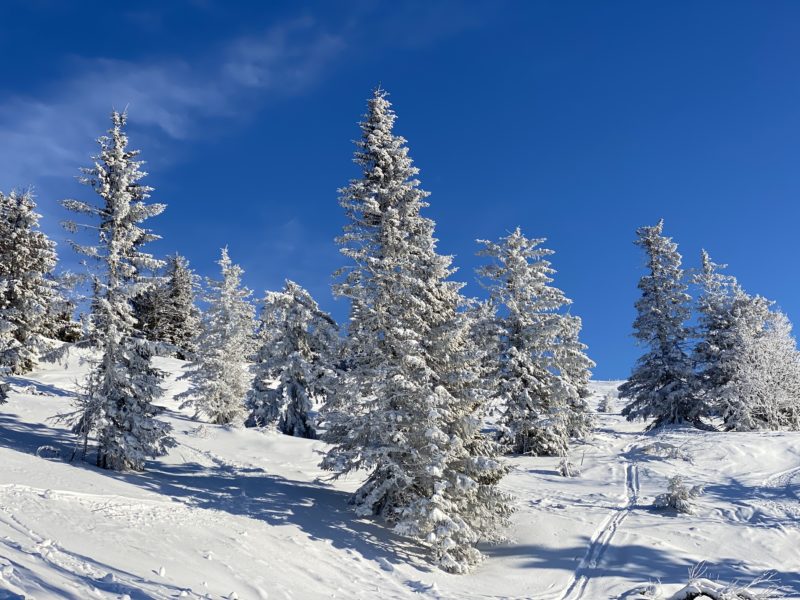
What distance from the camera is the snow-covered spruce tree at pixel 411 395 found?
1628cm

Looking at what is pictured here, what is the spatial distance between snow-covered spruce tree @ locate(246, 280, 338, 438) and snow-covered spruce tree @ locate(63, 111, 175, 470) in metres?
13.6

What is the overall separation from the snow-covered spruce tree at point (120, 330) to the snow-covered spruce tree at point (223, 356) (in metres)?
16.0

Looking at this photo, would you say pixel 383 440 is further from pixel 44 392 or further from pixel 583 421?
pixel 44 392

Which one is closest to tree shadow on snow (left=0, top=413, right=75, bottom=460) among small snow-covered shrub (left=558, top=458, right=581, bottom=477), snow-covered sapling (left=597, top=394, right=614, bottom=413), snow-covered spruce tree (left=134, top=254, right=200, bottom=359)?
small snow-covered shrub (left=558, top=458, right=581, bottom=477)

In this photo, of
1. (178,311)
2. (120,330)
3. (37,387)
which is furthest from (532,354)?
(178,311)

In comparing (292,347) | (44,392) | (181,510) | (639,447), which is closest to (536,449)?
(639,447)

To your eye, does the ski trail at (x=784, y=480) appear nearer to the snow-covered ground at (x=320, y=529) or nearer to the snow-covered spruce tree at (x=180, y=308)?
the snow-covered ground at (x=320, y=529)

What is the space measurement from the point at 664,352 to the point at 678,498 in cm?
1786

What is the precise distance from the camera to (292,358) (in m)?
33.6

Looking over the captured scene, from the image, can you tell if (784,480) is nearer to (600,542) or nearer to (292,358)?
(600,542)

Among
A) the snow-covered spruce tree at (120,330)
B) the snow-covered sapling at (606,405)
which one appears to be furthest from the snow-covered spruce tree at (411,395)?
the snow-covered sapling at (606,405)

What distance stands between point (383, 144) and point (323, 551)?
14017 mm

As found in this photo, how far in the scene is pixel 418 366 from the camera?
17.2 metres

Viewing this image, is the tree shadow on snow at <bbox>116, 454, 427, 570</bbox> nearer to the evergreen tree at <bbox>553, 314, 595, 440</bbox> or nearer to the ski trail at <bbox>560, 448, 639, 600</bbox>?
the ski trail at <bbox>560, 448, 639, 600</bbox>
